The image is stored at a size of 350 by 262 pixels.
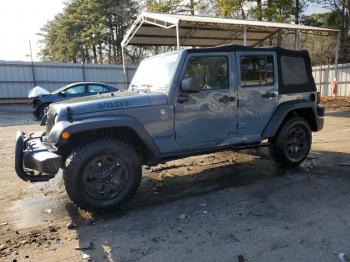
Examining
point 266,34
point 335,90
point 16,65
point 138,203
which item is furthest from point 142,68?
point 16,65

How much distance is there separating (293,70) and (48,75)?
2089cm

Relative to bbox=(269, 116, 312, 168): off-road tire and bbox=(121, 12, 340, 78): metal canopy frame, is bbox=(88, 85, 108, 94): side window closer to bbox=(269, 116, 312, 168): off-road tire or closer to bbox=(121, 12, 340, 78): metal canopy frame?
bbox=(121, 12, 340, 78): metal canopy frame

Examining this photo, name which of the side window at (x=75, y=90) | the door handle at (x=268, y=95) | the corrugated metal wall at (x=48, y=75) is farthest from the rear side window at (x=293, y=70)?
the corrugated metal wall at (x=48, y=75)

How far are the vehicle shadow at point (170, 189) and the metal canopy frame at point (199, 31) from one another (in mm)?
7949

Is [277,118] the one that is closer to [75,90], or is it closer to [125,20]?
[75,90]

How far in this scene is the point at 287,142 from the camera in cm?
622

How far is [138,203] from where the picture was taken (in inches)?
196

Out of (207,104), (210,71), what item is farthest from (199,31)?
(207,104)

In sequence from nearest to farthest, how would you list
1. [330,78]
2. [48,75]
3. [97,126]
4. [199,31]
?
[97,126]
[199,31]
[330,78]
[48,75]

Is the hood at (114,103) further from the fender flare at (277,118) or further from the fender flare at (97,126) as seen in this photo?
the fender flare at (277,118)

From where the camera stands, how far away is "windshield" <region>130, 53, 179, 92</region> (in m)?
5.21

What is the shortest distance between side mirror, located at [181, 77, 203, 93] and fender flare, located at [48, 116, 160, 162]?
31.5 inches

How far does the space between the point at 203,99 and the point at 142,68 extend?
150 centimetres

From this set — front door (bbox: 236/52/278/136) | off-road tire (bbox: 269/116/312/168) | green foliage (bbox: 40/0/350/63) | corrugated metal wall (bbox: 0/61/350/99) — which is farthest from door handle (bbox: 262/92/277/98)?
corrugated metal wall (bbox: 0/61/350/99)
